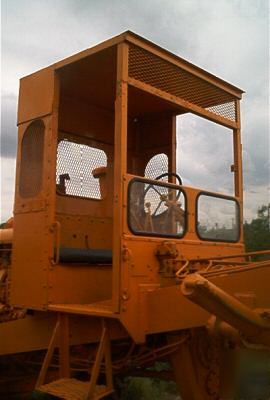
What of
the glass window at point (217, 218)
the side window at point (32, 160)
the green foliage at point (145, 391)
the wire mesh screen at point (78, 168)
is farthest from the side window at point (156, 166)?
the green foliage at point (145, 391)

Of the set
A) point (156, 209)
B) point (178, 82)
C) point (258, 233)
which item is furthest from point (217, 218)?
point (258, 233)

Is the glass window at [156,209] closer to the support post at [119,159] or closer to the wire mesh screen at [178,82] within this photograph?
the support post at [119,159]

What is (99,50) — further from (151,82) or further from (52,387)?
(52,387)

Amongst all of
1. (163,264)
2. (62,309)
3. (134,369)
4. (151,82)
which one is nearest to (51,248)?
(62,309)

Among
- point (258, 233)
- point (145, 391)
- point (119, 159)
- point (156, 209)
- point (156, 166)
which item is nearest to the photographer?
point (119, 159)

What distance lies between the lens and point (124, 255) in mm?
3883

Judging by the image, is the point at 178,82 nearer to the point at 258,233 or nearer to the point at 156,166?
the point at 156,166

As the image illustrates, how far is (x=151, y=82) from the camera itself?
181 inches

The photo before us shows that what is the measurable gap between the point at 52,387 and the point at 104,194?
9.29 ft

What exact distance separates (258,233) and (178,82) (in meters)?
16.1

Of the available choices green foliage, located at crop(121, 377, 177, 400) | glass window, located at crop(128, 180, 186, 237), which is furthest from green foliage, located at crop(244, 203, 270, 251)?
glass window, located at crop(128, 180, 186, 237)

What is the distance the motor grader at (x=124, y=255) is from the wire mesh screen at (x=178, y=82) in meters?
0.01

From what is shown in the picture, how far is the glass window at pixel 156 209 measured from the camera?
13.6 feet

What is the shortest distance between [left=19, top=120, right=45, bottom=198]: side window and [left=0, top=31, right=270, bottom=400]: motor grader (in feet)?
0.05
